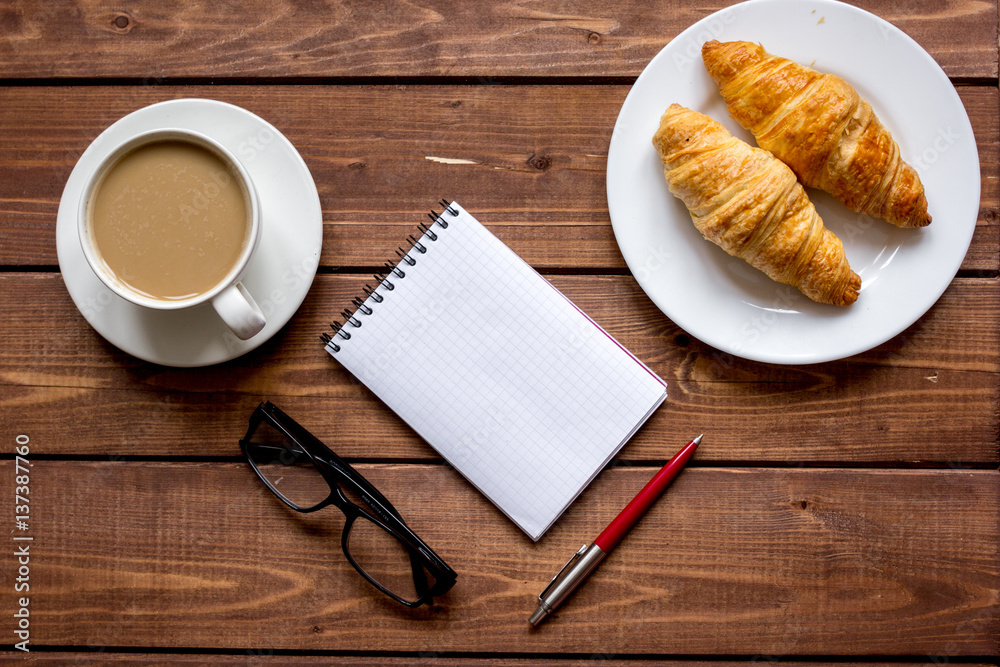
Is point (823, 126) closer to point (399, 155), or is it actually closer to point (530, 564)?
point (399, 155)

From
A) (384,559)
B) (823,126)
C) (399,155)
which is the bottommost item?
(384,559)

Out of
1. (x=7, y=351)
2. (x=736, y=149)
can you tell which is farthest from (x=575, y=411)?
(x=7, y=351)

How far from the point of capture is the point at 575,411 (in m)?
0.96

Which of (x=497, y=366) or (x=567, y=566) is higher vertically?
(x=497, y=366)

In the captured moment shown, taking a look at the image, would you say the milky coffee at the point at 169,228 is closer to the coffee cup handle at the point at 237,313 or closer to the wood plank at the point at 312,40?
the coffee cup handle at the point at 237,313

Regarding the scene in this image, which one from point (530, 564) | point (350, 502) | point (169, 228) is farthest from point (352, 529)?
point (169, 228)

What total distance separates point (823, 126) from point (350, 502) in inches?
32.6

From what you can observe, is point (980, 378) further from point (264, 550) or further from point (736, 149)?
point (264, 550)

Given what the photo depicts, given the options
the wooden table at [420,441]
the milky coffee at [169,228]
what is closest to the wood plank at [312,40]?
the wooden table at [420,441]

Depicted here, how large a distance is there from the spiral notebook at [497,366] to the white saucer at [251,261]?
4.2 inches

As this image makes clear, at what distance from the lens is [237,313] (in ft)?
2.58

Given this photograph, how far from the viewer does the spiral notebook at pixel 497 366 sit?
957 mm

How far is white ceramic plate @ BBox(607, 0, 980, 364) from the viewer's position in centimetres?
91

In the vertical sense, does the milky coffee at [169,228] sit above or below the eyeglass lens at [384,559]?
above
